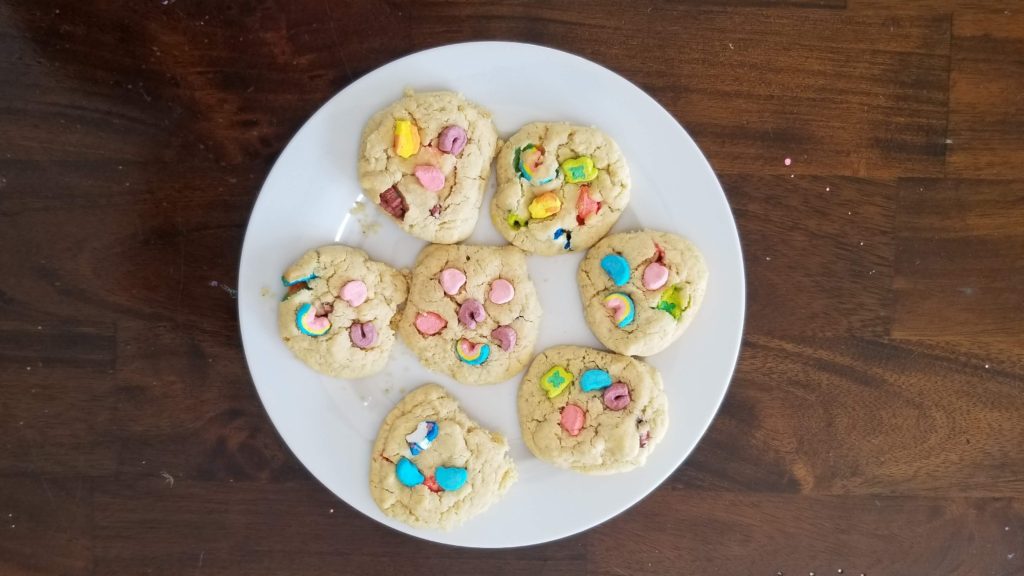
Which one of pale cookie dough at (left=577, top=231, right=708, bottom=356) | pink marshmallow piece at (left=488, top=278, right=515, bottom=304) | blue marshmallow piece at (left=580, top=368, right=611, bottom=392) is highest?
pale cookie dough at (left=577, top=231, right=708, bottom=356)

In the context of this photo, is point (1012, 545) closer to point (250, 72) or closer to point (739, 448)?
point (739, 448)

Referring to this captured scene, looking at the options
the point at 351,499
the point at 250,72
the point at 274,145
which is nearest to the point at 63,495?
the point at 351,499

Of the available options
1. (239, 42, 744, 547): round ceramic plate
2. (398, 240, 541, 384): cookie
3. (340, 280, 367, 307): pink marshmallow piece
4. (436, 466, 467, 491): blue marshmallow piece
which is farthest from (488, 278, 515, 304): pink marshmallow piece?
(436, 466, 467, 491): blue marshmallow piece

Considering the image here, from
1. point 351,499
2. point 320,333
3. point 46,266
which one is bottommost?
point 351,499

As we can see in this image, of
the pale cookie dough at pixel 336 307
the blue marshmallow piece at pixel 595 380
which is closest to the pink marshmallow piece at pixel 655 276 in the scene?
the blue marshmallow piece at pixel 595 380

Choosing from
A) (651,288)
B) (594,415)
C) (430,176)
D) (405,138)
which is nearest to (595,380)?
(594,415)

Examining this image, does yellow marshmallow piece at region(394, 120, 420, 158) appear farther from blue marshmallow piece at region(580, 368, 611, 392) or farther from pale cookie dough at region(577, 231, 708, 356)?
blue marshmallow piece at region(580, 368, 611, 392)

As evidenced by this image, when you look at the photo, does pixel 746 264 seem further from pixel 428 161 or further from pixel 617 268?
pixel 428 161
